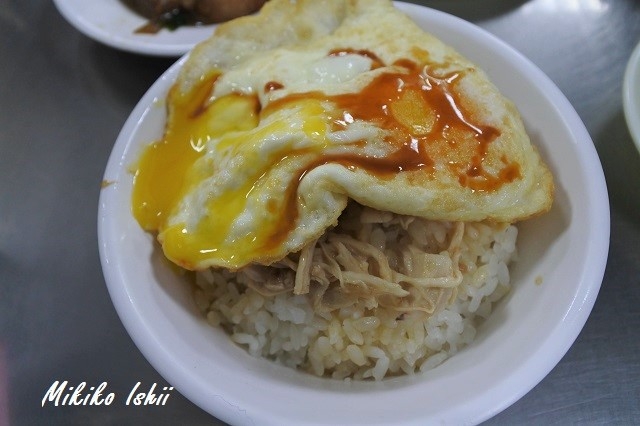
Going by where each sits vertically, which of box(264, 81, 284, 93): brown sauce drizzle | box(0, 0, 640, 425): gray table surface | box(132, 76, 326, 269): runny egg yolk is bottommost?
box(0, 0, 640, 425): gray table surface

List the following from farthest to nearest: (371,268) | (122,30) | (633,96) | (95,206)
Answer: (122,30), (95,206), (633,96), (371,268)

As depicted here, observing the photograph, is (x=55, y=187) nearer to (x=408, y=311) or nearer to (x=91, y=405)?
(x=91, y=405)

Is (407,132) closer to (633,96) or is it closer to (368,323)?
(368,323)

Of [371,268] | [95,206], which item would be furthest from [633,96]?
[95,206]

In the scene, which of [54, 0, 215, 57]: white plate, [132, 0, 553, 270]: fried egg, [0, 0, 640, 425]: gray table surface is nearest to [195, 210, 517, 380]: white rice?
[132, 0, 553, 270]: fried egg

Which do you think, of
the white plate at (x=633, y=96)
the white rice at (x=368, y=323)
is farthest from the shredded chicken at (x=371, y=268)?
the white plate at (x=633, y=96)

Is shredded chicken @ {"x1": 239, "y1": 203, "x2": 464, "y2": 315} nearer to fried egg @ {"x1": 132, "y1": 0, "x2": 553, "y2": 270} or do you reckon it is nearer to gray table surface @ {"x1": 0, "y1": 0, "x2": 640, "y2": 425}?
fried egg @ {"x1": 132, "y1": 0, "x2": 553, "y2": 270}
